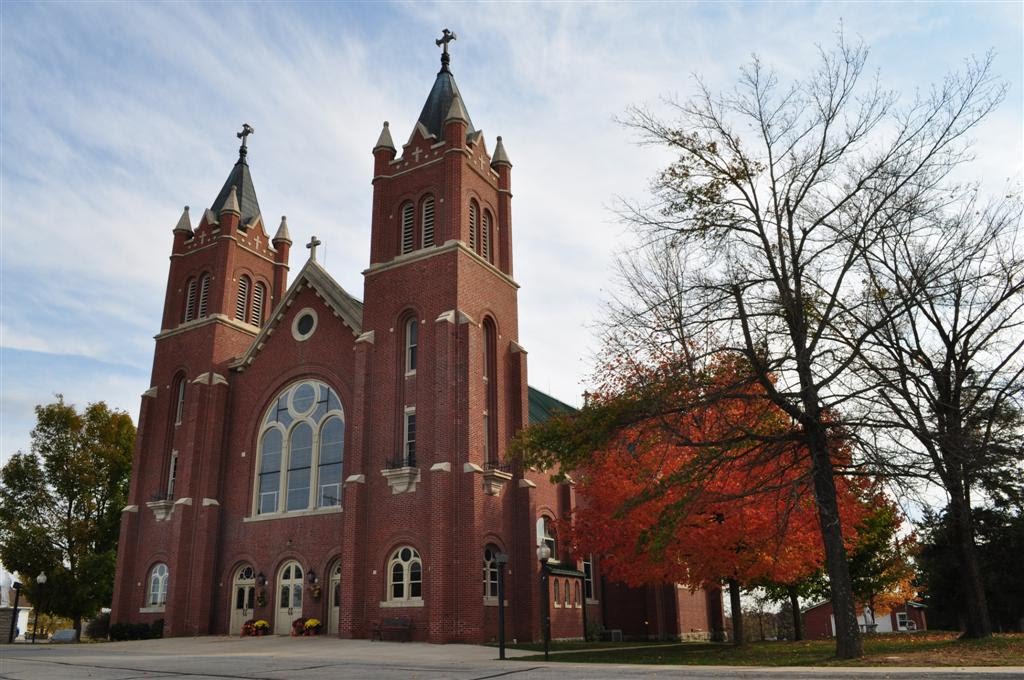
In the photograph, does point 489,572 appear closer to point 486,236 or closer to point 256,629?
point 256,629

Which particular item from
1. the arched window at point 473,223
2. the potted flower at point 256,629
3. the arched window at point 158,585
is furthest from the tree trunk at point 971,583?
the arched window at point 158,585

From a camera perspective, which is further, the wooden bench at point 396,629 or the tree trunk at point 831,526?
the wooden bench at point 396,629

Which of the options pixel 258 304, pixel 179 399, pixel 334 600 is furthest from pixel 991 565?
pixel 179 399

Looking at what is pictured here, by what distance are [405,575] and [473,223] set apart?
1321cm

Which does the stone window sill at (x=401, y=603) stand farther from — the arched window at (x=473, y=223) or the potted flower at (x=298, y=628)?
the arched window at (x=473, y=223)

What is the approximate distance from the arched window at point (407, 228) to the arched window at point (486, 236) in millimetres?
2651

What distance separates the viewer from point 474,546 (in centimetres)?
2491

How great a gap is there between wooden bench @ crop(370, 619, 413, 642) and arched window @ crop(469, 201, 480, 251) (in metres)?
13.4

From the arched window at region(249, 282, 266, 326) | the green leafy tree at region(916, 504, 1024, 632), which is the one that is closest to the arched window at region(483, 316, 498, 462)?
the arched window at region(249, 282, 266, 326)

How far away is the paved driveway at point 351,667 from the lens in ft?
39.2

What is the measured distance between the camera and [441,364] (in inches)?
1065

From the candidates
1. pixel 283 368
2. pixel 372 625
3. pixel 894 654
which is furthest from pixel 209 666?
pixel 283 368

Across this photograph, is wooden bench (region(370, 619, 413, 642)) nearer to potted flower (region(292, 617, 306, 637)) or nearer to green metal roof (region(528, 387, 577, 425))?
potted flower (region(292, 617, 306, 637))

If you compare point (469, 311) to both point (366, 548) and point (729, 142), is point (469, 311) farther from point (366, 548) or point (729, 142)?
point (729, 142)
